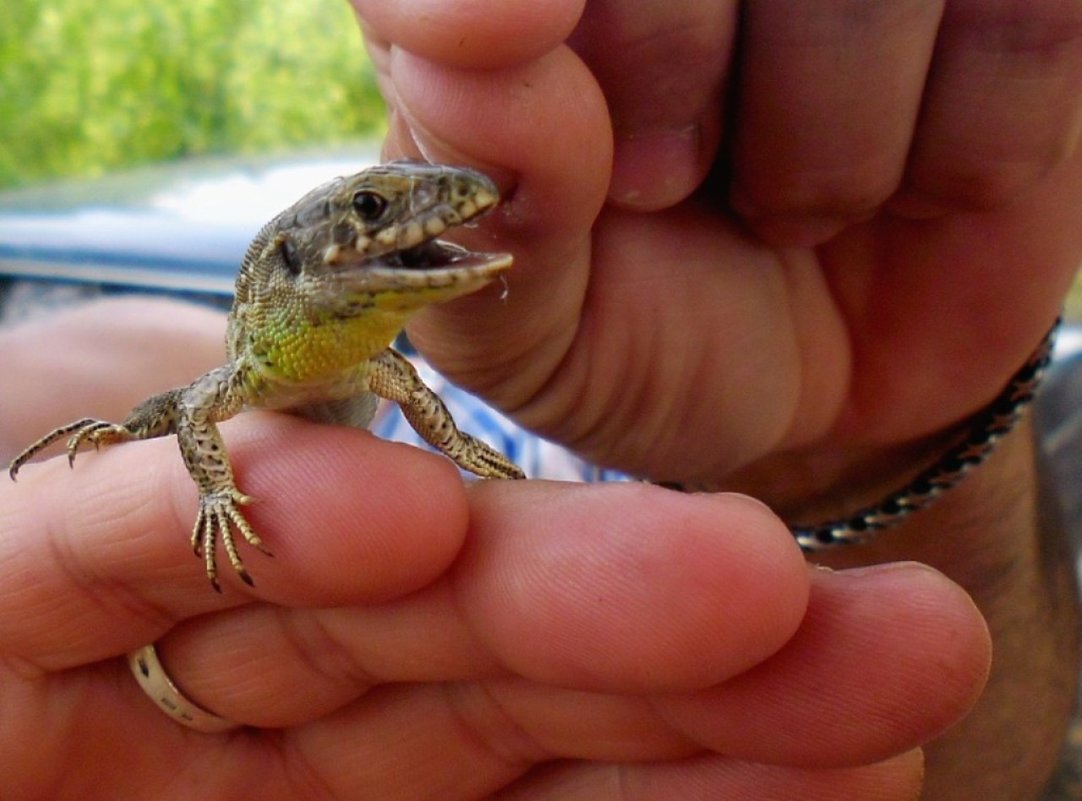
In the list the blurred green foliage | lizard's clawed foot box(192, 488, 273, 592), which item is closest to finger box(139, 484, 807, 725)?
lizard's clawed foot box(192, 488, 273, 592)

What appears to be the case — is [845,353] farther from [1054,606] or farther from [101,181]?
[101,181]

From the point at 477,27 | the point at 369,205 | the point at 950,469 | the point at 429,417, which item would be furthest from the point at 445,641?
the point at 950,469

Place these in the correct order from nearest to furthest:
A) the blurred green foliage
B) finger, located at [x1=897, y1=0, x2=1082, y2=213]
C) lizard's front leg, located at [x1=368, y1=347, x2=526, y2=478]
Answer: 1. finger, located at [x1=897, y1=0, x2=1082, y2=213]
2. lizard's front leg, located at [x1=368, y1=347, x2=526, y2=478]
3. the blurred green foliage

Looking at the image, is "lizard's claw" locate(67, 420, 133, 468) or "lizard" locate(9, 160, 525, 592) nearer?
"lizard" locate(9, 160, 525, 592)

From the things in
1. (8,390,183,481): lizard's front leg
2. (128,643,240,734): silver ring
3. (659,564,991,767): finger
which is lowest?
(128,643,240,734): silver ring

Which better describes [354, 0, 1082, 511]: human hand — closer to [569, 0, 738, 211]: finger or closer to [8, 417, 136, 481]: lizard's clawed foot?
[569, 0, 738, 211]: finger

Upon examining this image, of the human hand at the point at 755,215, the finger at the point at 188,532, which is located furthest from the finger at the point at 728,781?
the human hand at the point at 755,215

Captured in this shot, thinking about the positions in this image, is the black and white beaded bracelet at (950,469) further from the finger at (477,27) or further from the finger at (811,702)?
the finger at (477,27)

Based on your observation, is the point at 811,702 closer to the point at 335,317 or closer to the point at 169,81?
the point at 335,317
